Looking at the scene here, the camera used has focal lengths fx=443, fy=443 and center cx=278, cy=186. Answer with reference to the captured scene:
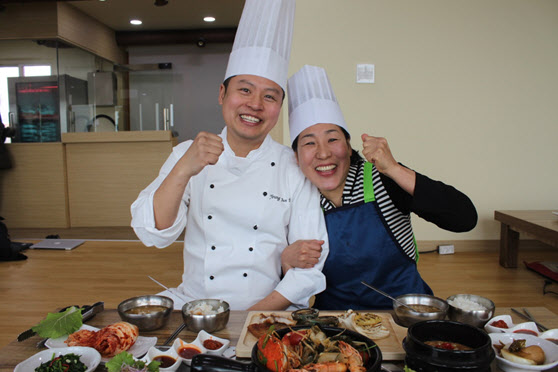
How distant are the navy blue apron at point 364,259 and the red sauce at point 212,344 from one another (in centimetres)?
71

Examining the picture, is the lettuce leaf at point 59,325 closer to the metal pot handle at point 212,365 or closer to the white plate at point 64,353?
the white plate at point 64,353

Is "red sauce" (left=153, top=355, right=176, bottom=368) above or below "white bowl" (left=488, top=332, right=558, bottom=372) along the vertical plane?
below

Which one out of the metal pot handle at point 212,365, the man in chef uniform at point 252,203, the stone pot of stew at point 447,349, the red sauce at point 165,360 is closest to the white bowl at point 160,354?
the red sauce at point 165,360

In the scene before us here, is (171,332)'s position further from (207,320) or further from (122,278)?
(122,278)

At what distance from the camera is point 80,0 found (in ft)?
20.8

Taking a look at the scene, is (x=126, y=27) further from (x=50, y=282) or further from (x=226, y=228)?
(x=226, y=228)

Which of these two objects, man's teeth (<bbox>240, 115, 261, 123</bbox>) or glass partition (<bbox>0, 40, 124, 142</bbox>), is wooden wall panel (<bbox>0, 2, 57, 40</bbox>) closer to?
glass partition (<bbox>0, 40, 124, 142</bbox>)

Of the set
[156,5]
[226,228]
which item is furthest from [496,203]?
[156,5]

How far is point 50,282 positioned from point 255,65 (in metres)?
3.08

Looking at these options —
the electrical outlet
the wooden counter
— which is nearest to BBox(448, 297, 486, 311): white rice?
the electrical outlet

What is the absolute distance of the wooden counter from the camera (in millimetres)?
5633

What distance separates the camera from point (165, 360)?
0.92 m

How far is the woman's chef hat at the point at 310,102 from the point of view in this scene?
5.40 feet

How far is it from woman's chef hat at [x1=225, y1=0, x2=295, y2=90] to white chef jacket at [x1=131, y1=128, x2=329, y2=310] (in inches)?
12.0
